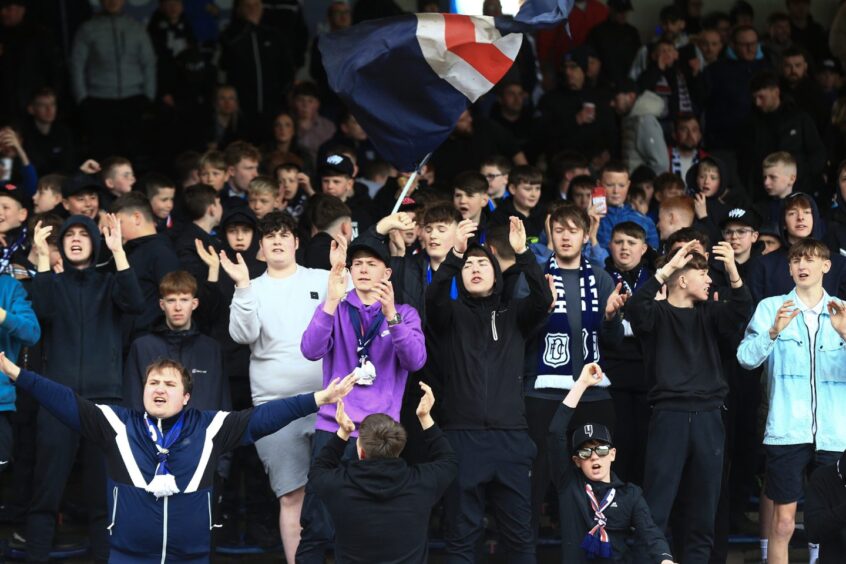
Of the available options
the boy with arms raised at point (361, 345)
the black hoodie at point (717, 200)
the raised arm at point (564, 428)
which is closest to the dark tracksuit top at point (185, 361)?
the boy with arms raised at point (361, 345)

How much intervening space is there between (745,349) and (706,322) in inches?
12.5

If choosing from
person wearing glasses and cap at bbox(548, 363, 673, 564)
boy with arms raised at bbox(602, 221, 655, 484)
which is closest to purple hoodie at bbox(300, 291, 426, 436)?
person wearing glasses and cap at bbox(548, 363, 673, 564)

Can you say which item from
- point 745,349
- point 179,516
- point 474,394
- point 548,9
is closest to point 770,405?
point 745,349

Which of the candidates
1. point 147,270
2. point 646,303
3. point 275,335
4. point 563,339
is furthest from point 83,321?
point 646,303

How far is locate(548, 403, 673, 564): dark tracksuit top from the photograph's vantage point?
9609mm

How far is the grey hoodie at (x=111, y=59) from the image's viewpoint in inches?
625

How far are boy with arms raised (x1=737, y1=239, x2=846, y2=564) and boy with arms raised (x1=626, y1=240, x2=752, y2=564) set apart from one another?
0.24 m

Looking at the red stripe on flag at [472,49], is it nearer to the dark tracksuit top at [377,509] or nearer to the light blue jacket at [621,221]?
the light blue jacket at [621,221]

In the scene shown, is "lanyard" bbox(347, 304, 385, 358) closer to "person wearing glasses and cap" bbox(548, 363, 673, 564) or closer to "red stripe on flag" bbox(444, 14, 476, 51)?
"person wearing glasses and cap" bbox(548, 363, 673, 564)

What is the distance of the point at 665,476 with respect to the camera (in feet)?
34.4

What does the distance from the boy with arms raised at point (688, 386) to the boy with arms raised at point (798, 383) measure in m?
0.24

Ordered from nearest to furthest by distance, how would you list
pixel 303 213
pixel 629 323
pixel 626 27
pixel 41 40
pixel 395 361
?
pixel 395 361
pixel 629 323
pixel 303 213
pixel 41 40
pixel 626 27

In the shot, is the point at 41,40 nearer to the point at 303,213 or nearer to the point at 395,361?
the point at 303,213

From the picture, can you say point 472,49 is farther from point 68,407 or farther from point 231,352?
point 68,407
